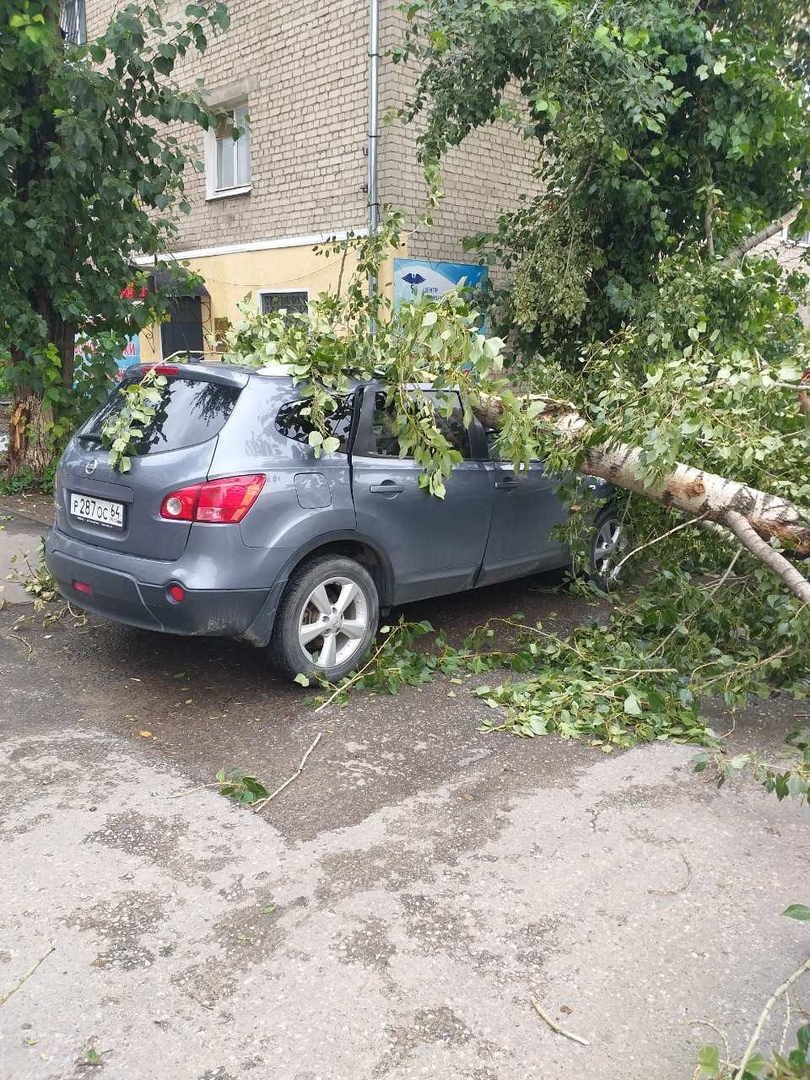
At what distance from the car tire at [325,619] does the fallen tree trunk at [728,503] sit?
50.5 inches

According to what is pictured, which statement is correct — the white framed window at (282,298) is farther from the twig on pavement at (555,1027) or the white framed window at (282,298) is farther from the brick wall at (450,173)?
the twig on pavement at (555,1027)

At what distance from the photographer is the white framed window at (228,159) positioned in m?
12.9

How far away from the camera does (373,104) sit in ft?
34.2

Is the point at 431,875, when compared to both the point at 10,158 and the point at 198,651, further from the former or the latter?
the point at 10,158

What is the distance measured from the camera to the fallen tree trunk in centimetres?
438

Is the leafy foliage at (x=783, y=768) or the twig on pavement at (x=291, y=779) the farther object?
the twig on pavement at (x=291, y=779)

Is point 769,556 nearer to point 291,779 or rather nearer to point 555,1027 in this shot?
point 291,779

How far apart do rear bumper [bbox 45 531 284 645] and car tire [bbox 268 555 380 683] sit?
0.13 meters

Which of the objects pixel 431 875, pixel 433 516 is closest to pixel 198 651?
pixel 433 516

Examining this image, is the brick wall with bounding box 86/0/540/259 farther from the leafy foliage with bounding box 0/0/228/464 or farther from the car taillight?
the car taillight

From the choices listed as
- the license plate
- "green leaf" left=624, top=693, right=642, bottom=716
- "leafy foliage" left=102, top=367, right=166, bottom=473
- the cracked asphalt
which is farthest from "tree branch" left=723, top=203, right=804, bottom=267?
the license plate

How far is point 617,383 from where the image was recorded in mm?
5320

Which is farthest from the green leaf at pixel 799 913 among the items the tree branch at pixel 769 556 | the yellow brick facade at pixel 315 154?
the yellow brick facade at pixel 315 154

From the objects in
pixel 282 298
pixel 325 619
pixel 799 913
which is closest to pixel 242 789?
pixel 325 619
